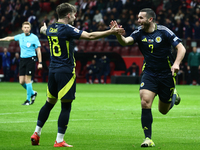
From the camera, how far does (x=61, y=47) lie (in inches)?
235

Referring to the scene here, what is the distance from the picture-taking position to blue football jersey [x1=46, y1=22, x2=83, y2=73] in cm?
594

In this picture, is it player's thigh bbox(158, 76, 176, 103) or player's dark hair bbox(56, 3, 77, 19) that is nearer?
player's dark hair bbox(56, 3, 77, 19)

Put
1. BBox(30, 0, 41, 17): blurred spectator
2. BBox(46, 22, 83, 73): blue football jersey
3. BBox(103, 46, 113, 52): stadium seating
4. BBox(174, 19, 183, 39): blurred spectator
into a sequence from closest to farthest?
BBox(46, 22, 83, 73): blue football jersey
BBox(174, 19, 183, 39): blurred spectator
BBox(103, 46, 113, 52): stadium seating
BBox(30, 0, 41, 17): blurred spectator

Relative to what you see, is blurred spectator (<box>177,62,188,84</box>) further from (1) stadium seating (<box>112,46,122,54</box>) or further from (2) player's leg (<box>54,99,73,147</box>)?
(2) player's leg (<box>54,99,73,147</box>)

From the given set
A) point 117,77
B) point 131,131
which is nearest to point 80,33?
point 131,131

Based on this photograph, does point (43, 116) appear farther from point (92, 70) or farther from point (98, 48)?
point (98, 48)

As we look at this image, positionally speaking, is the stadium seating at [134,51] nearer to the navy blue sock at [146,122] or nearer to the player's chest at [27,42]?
the player's chest at [27,42]

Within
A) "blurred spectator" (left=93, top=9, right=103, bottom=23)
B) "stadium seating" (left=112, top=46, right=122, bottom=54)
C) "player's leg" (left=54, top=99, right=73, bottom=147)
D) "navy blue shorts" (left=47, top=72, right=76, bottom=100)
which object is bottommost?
"stadium seating" (left=112, top=46, right=122, bottom=54)

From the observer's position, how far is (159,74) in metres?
6.62

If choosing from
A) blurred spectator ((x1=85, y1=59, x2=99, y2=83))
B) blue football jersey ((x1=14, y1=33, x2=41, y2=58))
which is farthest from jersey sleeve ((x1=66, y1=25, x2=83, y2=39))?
blurred spectator ((x1=85, y1=59, x2=99, y2=83))

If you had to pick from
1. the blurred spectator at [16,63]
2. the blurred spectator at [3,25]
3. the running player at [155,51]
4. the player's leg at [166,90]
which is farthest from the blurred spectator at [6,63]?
the running player at [155,51]

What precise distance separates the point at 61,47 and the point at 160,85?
1.79 meters

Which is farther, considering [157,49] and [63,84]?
[157,49]

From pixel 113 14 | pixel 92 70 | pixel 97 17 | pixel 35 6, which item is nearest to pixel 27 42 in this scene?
pixel 92 70
